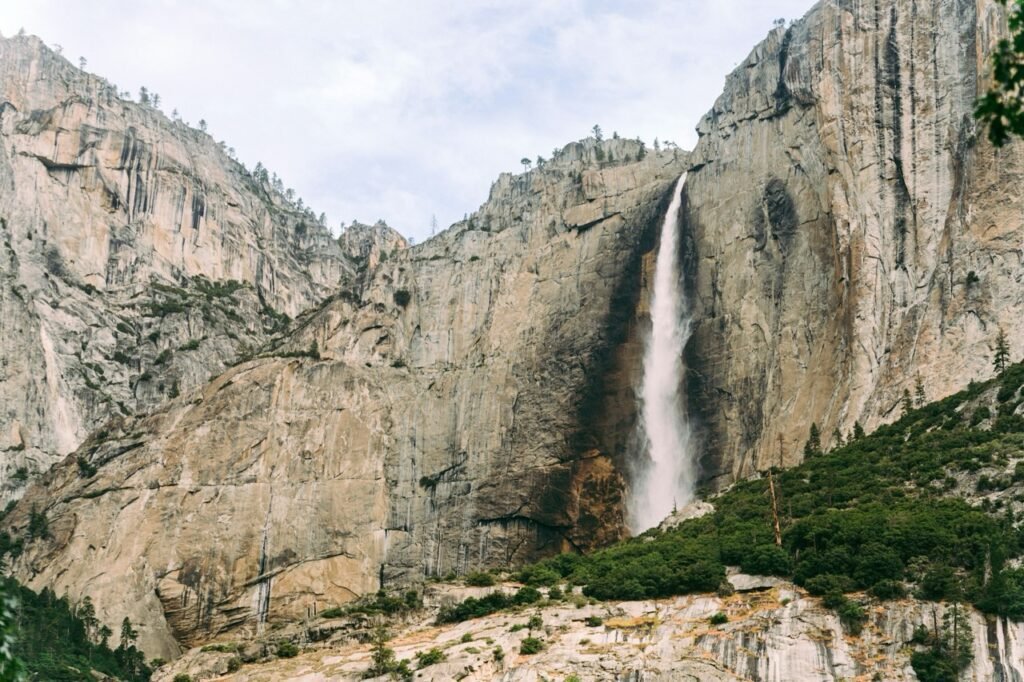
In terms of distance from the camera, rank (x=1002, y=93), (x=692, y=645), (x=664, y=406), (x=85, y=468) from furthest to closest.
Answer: (x=85, y=468) < (x=664, y=406) < (x=692, y=645) < (x=1002, y=93)

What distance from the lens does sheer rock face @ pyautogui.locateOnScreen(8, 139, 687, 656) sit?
83.9 m

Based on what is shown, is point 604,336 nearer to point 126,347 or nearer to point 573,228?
point 573,228

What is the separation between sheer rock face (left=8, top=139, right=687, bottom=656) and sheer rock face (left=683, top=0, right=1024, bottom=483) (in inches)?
314

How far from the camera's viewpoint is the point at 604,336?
8800 centimetres

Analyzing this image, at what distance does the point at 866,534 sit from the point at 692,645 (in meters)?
8.93

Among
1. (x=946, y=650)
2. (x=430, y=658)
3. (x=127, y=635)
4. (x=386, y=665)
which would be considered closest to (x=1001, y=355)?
(x=946, y=650)

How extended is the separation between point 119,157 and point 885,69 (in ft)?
283

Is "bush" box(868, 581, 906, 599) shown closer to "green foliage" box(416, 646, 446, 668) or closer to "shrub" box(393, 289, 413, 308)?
"green foliage" box(416, 646, 446, 668)

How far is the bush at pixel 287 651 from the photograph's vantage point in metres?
64.0

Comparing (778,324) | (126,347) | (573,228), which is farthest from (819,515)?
(126,347)

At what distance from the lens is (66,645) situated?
245ft

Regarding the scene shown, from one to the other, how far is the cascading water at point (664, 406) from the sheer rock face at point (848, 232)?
157 centimetres

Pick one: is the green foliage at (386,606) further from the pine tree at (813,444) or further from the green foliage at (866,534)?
the pine tree at (813,444)

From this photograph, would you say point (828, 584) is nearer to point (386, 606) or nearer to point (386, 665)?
point (386, 665)
